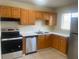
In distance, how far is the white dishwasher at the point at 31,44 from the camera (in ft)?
12.4

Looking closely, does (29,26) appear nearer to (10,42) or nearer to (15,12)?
(15,12)

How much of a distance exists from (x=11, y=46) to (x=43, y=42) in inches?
71.0

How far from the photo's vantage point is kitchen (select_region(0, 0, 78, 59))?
3.31 meters

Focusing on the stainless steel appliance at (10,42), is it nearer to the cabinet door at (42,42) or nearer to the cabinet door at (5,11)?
the cabinet door at (5,11)

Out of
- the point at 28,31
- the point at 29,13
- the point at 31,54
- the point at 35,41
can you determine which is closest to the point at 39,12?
the point at 29,13

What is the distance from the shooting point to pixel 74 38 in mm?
2412

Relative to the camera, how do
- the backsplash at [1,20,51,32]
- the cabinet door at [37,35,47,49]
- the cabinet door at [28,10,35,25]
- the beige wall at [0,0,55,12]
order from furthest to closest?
the cabinet door at [37,35,47,49] → the cabinet door at [28,10,35,25] → the backsplash at [1,20,51,32] → the beige wall at [0,0,55,12]

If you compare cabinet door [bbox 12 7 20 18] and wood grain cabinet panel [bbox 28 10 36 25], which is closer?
cabinet door [bbox 12 7 20 18]

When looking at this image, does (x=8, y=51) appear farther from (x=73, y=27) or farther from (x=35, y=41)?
(x=73, y=27)

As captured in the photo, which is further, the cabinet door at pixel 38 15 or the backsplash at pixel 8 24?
the cabinet door at pixel 38 15

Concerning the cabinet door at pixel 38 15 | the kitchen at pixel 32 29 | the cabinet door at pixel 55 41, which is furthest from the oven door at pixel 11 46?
the cabinet door at pixel 55 41

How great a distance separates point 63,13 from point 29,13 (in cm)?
212

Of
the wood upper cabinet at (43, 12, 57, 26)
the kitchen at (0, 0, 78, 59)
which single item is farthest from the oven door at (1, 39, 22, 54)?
the wood upper cabinet at (43, 12, 57, 26)

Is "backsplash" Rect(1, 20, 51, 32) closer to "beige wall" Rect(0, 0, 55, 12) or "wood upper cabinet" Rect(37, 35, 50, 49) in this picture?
"wood upper cabinet" Rect(37, 35, 50, 49)
